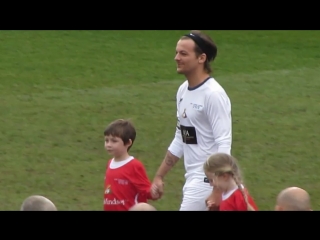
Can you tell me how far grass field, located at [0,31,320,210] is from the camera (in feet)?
33.4

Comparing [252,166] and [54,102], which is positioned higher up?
[54,102]

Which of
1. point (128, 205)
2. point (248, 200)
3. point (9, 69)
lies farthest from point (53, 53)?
point (248, 200)

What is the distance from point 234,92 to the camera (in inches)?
579

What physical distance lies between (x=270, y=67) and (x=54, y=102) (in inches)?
211

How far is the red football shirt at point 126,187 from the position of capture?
22.5ft

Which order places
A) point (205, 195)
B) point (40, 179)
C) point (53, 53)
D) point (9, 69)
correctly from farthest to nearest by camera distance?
point (53, 53)
point (9, 69)
point (40, 179)
point (205, 195)

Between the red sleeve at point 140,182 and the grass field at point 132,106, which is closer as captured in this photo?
the red sleeve at point 140,182

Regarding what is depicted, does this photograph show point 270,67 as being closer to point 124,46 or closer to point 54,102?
point 124,46

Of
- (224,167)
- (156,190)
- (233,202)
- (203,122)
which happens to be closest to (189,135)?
(203,122)

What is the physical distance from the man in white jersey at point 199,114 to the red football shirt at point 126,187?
17.8 inches

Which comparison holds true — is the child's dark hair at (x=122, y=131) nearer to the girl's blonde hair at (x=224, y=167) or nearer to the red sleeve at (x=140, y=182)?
the red sleeve at (x=140, y=182)

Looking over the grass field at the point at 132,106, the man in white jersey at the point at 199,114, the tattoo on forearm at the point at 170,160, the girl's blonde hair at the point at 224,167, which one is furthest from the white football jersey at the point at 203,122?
the grass field at the point at 132,106

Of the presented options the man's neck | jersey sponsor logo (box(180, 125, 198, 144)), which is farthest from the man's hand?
the man's neck

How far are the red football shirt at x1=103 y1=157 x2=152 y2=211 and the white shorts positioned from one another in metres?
0.44
